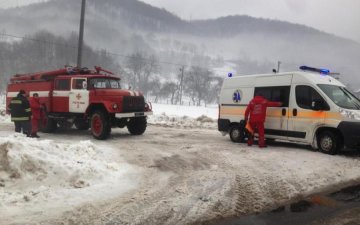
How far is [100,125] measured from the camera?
13.5 metres

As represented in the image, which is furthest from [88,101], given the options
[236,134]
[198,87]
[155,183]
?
[198,87]

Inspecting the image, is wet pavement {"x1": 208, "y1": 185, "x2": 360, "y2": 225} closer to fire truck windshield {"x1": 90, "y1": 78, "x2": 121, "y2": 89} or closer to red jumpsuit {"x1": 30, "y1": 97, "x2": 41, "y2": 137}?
fire truck windshield {"x1": 90, "y1": 78, "x2": 121, "y2": 89}

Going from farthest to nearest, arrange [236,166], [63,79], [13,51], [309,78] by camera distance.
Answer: [13,51] < [63,79] < [309,78] < [236,166]

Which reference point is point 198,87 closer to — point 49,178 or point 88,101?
point 88,101

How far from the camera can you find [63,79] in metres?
15.0

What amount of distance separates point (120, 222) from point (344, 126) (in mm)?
7167

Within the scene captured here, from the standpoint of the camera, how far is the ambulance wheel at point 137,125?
14.9 meters

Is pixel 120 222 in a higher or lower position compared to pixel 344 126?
lower

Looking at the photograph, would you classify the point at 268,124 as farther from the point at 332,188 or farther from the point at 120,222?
the point at 120,222

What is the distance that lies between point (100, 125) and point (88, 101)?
115 cm

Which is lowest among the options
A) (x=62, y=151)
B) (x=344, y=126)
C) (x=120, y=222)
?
(x=120, y=222)

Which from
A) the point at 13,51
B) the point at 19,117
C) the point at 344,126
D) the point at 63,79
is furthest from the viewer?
the point at 13,51

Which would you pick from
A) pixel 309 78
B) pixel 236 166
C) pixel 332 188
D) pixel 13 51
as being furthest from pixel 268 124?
pixel 13 51

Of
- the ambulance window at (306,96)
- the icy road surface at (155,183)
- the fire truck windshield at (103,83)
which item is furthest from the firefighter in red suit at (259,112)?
the fire truck windshield at (103,83)
